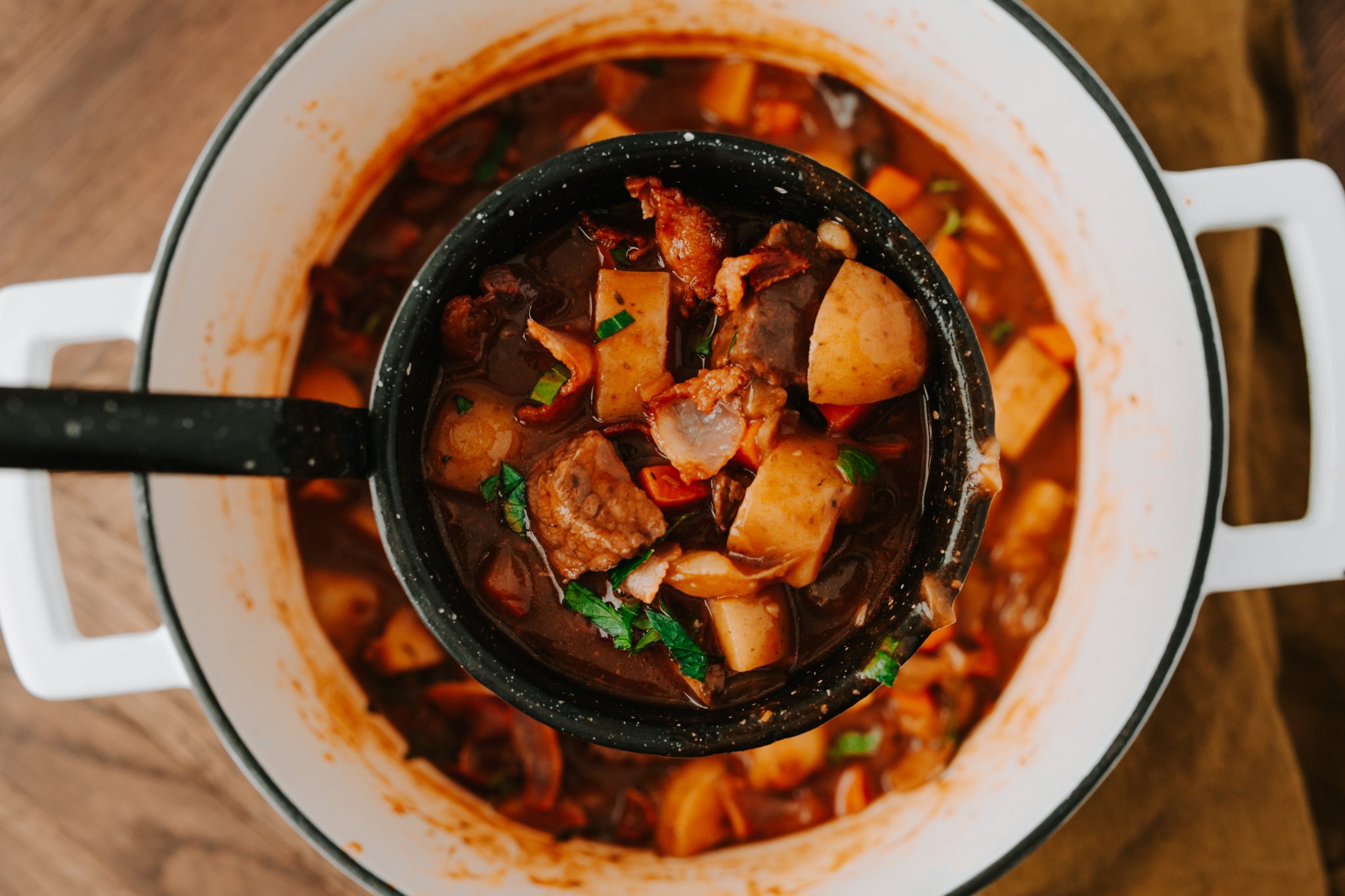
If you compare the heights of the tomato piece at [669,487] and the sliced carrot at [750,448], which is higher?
the sliced carrot at [750,448]

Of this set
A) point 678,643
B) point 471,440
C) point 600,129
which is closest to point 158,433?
point 471,440

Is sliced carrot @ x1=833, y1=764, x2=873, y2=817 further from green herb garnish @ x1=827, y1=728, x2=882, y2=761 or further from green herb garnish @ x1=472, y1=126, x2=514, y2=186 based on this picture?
green herb garnish @ x1=472, y1=126, x2=514, y2=186

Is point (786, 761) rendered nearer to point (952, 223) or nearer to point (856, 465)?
point (856, 465)

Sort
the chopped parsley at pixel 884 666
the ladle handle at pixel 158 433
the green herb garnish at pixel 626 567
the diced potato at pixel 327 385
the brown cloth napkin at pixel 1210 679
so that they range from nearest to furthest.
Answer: the ladle handle at pixel 158 433 → the chopped parsley at pixel 884 666 → the green herb garnish at pixel 626 567 → the diced potato at pixel 327 385 → the brown cloth napkin at pixel 1210 679

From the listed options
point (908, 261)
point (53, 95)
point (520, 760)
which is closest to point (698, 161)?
point (908, 261)

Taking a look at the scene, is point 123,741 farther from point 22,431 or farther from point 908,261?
point 908,261

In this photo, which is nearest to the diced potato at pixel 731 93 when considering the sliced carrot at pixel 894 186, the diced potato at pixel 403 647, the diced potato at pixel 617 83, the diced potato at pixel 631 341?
the diced potato at pixel 617 83

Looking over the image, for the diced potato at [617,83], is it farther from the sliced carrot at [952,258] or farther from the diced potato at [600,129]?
the sliced carrot at [952,258]

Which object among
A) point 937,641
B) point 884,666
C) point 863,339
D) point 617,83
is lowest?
point 884,666
